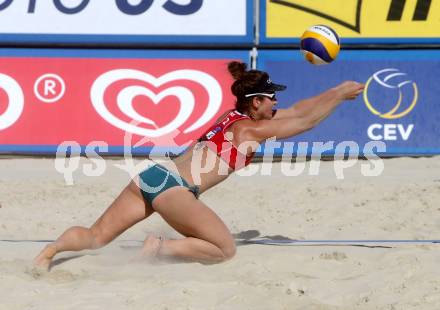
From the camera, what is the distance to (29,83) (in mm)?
9695

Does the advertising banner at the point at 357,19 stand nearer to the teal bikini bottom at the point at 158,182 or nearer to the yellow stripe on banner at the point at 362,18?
the yellow stripe on banner at the point at 362,18

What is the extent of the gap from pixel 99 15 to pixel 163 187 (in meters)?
4.50

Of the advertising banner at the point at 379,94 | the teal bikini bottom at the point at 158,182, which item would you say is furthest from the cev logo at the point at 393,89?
the teal bikini bottom at the point at 158,182

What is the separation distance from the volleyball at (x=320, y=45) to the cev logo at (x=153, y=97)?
359 cm

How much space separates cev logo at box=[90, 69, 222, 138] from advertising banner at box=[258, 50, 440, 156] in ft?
2.15

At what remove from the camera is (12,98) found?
31.9 ft

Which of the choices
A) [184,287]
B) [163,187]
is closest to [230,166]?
[163,187]

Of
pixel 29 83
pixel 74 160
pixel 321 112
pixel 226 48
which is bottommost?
pixel 74 160

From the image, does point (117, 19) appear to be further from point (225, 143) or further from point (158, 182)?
point (158, 182)

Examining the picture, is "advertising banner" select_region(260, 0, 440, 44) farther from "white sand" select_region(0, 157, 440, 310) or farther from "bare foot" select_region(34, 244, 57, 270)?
"bare foot" select_region(34, 244, 57, 270)

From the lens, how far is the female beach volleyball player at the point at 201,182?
558 centimetres

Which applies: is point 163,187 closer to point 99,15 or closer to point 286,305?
point 286,305

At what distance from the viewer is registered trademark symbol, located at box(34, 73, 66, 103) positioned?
382 inches

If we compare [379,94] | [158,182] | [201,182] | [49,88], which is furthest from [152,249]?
[379,94]
